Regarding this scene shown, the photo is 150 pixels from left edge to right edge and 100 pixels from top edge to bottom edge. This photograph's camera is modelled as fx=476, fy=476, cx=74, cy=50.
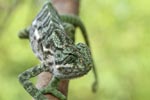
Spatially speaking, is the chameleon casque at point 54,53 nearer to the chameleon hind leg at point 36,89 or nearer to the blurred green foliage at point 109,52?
the chameleon hind leg at point 36,89

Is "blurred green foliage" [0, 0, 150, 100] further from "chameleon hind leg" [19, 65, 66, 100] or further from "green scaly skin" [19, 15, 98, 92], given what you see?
"chameleon hind leg" [19, 65, 66, 100]

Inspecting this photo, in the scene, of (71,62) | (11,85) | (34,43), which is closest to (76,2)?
(34,43)

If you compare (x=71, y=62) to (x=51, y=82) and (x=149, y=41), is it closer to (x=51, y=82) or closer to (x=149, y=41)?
(x=51, y=82)

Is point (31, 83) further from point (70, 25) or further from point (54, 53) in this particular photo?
point (70, 25)

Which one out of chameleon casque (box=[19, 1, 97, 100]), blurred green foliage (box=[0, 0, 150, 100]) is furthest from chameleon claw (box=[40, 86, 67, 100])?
blurred green foliage (box=[0, 0, 150, 100])

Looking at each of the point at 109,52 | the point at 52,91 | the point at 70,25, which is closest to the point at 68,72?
the point at 52,91

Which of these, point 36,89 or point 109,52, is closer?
point 36,89
